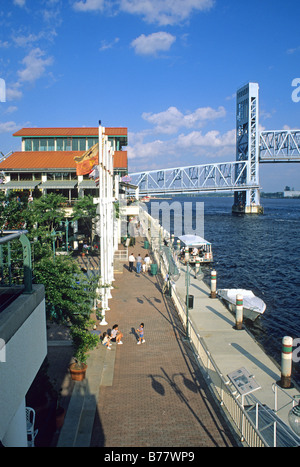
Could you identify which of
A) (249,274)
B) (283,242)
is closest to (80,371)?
(249,274)

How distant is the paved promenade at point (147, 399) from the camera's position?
941cm

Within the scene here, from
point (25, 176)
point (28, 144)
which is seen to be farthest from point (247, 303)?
point (28, 144)

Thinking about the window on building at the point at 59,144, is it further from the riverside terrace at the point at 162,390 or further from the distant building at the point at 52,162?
the riverside terrace at the point at 162,390

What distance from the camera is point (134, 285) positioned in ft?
82.9

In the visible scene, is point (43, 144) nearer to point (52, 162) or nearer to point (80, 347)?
point (52, 162)

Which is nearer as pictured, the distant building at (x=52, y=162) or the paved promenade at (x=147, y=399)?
the paved promenade at (x=147, y=399)

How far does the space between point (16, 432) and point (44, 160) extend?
44267 mm

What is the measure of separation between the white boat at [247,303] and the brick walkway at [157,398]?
6.43 meters

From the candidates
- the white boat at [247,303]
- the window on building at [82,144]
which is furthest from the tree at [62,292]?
the window on building at [82,144]

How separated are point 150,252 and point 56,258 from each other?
82.1ft

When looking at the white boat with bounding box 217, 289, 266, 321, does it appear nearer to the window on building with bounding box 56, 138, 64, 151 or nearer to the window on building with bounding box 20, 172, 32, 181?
the window on building with bounding box 20, 172, 32, 181

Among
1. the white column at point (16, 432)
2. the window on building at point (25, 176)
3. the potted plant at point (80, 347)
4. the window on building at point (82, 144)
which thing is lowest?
the potted plant at point (80, 347)

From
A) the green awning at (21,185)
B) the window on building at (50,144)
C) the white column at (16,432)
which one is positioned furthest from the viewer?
the window on building at (50,144)
